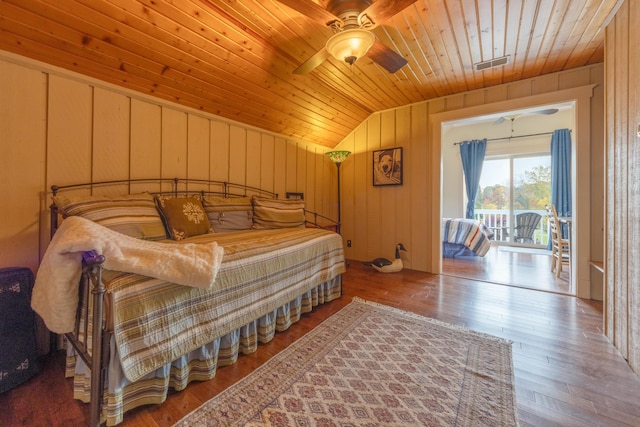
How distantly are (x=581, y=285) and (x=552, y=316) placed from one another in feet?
2.80

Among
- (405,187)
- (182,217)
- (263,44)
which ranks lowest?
(182,217)

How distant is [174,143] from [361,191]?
2.78 metres

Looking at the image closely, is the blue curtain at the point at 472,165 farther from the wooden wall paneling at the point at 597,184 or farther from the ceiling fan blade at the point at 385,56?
the ceiling fan blade at the point at 385,56

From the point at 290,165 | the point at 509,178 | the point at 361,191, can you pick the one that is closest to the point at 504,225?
the point at 509,178

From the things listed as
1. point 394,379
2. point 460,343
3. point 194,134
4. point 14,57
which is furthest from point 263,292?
point 14,57

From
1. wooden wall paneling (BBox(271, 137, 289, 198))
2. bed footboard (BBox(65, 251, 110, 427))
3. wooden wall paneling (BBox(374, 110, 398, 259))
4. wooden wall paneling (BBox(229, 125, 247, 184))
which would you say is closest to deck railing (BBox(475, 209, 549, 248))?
wooden wall paneling (BBox(374, 110, 398, 259))

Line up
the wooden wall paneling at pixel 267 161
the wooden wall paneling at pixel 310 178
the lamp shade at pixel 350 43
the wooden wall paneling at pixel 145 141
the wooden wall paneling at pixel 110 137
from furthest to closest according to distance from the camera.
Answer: the wooden wall paneling at pixel 310 178 → the wooden wall paneling at pixel 267 161 → the wooden wall paneling at pixel 145 141 → the wooden wall paneling at pixel 110 137 → the lamp shade at pixel 350 43

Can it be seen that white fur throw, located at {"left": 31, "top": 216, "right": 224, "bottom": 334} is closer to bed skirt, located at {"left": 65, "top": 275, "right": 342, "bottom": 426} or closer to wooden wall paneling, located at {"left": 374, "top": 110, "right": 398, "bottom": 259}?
bed skirt, located at {"left": 65, "top": 275, "right": 342, "bottom": 426}

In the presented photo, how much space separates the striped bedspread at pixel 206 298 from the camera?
1074 millimetres

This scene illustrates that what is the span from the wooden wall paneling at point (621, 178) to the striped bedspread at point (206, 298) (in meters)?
2.07

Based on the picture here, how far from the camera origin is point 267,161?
340cm

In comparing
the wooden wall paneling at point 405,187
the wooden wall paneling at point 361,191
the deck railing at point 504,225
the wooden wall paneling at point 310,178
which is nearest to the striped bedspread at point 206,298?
the wooden wall paneling at point 310,178

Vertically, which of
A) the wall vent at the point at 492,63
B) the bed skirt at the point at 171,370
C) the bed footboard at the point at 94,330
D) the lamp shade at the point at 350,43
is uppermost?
the wall vent at the point at 492,63

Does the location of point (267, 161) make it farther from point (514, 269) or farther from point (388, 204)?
point (514, 269)
